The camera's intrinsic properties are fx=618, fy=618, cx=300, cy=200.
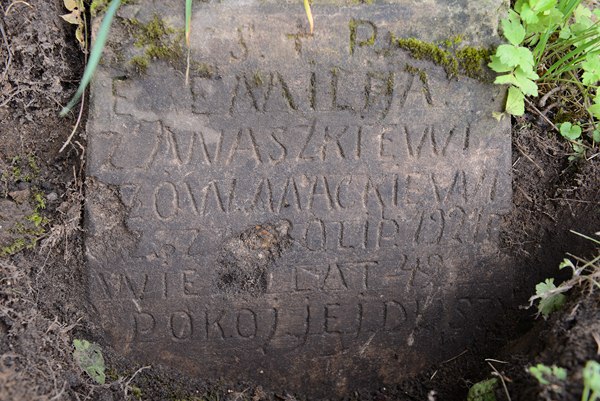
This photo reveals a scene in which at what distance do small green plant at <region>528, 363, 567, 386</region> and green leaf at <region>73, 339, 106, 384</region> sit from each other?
A: 174 cm

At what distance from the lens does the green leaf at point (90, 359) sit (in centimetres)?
263

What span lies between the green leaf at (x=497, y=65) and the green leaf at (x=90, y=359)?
82.5 inches

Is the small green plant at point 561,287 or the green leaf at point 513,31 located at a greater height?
the green leaf at point 513,31

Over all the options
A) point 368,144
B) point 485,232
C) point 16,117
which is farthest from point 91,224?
point 485,232

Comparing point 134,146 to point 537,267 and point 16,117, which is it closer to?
point 16,117

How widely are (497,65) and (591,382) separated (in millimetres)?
1356

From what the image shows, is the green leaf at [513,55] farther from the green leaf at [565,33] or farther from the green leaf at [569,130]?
the green leaf at [569,130]

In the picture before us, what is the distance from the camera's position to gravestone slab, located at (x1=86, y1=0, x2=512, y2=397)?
8.38ft

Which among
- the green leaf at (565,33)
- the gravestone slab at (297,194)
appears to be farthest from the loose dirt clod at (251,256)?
the green leaf at (565,33)

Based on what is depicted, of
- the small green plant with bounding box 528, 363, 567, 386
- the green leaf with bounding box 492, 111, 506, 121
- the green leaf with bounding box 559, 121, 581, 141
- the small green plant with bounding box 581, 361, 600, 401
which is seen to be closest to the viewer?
the small green plant with bounding box 581, 361, 600, 401

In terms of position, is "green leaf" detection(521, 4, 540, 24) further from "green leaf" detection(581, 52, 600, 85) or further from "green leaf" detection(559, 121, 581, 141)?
"green leaf" detection(559, 121, 581, 141)

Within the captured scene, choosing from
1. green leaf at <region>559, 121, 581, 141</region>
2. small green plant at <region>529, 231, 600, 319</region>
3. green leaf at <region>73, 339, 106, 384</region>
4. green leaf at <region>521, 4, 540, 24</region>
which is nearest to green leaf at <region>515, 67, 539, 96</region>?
green leaf at <region>521, 4, 540, 24</region>

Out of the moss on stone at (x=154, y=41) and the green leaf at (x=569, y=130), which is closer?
the moss on stone at (x=154, y=41)

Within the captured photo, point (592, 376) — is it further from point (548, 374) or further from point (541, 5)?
point (541, 5)
